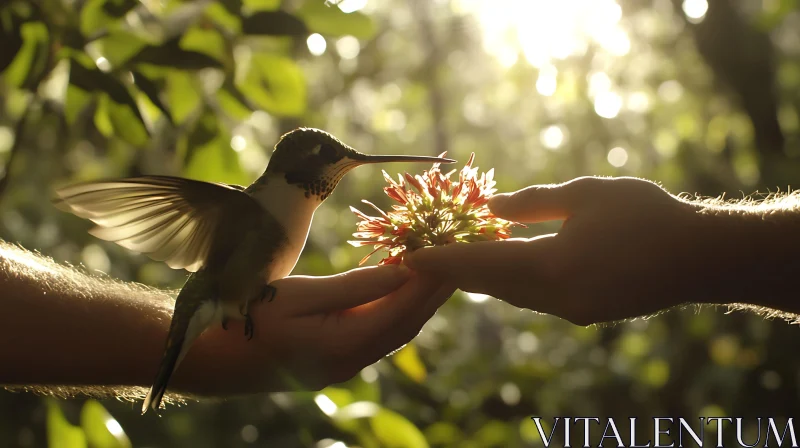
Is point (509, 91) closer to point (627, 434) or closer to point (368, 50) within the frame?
point (368, 50)

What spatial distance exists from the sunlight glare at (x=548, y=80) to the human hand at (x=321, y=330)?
6472mm

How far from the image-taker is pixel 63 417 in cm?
180

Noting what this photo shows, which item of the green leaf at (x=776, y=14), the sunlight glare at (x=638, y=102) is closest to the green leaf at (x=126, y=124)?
the green leaf at (x=776, y=14)

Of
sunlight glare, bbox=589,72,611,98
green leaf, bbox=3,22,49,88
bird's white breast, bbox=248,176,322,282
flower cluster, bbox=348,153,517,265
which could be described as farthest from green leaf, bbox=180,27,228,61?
sunlight glare, bbox=589,72,611,98

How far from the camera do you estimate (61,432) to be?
5.80 ft

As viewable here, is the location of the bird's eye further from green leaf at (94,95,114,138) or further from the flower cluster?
green leaf at (94,95,114,138)

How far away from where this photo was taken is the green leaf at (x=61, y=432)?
1741 mm

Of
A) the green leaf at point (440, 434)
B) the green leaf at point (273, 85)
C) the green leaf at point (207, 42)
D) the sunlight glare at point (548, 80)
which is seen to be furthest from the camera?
the sunlight glare at point (548, 80)

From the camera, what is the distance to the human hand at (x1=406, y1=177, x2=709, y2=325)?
152 cm

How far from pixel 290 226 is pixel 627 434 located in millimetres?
4211

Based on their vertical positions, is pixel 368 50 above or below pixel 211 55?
above

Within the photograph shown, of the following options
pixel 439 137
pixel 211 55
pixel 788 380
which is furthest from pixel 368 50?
pixel 211 55

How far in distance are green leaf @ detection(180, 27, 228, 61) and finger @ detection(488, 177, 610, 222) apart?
0.86 metres

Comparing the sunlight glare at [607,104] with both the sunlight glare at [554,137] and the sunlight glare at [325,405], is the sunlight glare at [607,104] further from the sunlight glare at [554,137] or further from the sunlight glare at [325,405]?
the sunlight glare at [325,405]
